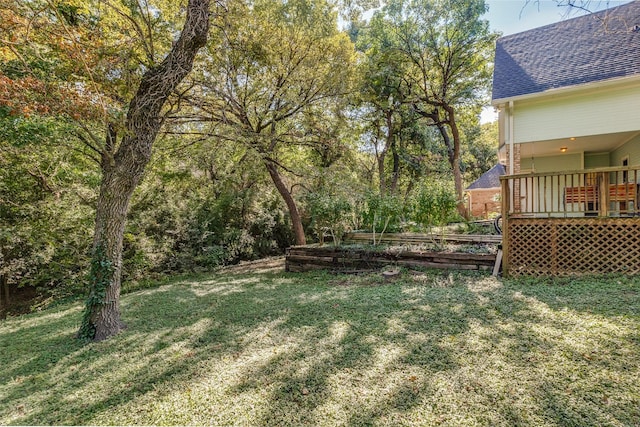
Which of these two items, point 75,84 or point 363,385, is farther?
point 75,84

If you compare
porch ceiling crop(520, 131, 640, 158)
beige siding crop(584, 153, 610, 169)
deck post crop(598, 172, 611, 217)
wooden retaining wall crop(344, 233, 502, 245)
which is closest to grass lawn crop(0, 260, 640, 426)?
deck post crop(598, 172, 611, 217)

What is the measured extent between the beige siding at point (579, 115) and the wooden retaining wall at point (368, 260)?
414 cm

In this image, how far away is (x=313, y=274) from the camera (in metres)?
8.12

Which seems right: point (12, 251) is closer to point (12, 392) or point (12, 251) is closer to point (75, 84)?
point (75, 84)

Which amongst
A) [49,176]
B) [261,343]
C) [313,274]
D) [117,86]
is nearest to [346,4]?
[117,86]

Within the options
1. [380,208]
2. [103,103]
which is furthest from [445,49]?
[103,103]

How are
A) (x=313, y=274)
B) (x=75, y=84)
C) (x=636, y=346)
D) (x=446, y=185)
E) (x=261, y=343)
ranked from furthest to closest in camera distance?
1. (x=313, y=274)
2. (x=446, y=185)
3. (x=75, y=84)
4. (x=261, y=343)
5. (x=636, y=346)

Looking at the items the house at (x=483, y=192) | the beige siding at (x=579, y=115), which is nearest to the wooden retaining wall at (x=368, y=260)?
the beige siding at (x=579, y=115)

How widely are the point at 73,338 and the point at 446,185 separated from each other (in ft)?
25.9

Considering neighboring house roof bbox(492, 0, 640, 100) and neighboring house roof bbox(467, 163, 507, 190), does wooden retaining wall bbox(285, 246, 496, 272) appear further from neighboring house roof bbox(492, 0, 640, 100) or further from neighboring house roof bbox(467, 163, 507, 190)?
neighboring house roof bbox(467, 163, 507, 190)

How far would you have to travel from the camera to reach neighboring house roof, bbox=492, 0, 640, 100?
7.71 meters

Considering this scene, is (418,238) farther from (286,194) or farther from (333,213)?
(286,194)

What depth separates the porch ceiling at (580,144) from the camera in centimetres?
836

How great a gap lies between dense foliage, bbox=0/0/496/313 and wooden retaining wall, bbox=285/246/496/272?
0.81 metres
